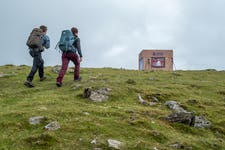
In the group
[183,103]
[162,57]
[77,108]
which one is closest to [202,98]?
[183,103]

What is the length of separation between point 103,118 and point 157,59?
25.9 meters

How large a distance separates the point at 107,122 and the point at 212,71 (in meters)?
21.0

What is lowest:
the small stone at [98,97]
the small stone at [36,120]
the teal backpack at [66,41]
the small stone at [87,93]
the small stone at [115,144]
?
the small stone at [115,144]

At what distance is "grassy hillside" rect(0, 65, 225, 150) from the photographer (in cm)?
1194

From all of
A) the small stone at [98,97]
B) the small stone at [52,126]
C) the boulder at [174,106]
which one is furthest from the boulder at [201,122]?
the small stone at [52,126]

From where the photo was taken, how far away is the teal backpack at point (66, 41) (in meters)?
20.3

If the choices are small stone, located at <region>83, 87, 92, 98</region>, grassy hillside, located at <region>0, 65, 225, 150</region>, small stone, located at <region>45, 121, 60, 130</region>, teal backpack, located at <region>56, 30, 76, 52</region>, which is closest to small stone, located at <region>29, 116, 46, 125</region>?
grassy hillside, located at <region>0, 65, 225, 150</region>

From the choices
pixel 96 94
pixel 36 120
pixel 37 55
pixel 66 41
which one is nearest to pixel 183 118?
pixel 96 94

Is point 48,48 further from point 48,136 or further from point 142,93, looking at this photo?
point 48,136

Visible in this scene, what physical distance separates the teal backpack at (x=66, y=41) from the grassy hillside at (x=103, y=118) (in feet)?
5.61

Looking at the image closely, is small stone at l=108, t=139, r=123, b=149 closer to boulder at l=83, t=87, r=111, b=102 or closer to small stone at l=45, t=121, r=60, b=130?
small stone at l=45, t=121, r=60, b=130

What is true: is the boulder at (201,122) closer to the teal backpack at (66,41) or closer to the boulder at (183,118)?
the boulder at (183,118)

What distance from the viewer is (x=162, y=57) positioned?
128ft

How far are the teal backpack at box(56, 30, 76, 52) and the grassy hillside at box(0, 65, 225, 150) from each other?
1.71m
